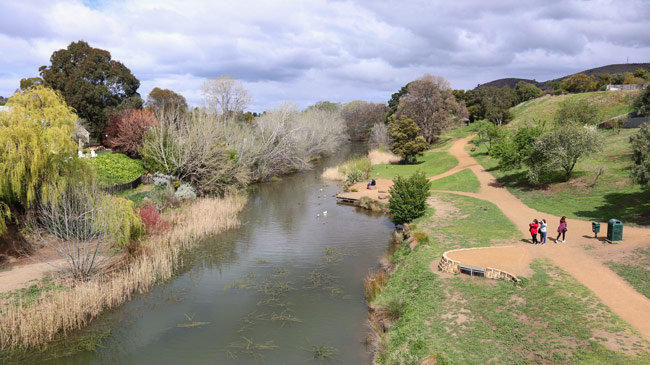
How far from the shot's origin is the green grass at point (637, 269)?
45.3ft

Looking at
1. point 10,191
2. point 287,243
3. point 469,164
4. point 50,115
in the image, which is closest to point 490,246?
point 287,243

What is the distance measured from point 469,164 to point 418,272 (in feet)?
121

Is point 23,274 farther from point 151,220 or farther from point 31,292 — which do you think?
point 151,220

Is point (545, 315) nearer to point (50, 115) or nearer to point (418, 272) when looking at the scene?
point (418, 272)

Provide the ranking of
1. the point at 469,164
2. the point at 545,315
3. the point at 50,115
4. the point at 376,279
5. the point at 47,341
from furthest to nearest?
the point at 469,164, the point at 50,115, the point at 376,279, the point at 47,341, the point at 545,315

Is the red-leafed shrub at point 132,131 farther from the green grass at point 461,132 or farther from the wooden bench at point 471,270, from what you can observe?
the green grass at point 461,132

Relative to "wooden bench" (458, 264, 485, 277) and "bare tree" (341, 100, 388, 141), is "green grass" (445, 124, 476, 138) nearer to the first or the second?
"bare tree" (341, 100, 388, 141)

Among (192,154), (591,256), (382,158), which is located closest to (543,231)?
(591,256)

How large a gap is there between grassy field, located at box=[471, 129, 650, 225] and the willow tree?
31.1 m

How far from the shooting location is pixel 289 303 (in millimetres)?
17312

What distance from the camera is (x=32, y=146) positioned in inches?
759

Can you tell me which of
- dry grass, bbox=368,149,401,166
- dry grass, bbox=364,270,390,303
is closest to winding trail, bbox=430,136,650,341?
dry grass, bbox=364,270,390,303

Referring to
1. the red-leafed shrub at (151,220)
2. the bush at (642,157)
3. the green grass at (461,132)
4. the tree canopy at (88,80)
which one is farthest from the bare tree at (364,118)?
the red-leafed shrub at (151,220)

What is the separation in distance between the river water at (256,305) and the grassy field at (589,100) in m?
35.7
